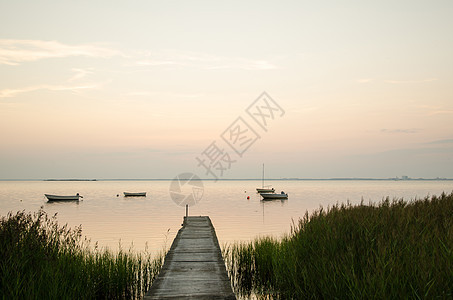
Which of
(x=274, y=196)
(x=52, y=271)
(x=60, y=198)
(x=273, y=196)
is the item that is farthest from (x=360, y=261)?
(x=60, y=198)

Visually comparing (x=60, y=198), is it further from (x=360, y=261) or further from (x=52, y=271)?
(x=360, y=261)

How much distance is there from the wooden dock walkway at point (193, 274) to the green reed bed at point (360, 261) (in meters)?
1.62

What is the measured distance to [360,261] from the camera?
579 cm

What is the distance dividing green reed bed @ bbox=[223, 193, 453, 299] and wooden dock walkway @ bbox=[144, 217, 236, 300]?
5.32 ft

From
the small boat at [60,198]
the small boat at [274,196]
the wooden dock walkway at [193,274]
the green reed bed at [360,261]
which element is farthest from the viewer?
the small boat at [274,196]

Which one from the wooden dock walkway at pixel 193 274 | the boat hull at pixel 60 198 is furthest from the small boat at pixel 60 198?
the wooden dock walkway at pixel 193 274

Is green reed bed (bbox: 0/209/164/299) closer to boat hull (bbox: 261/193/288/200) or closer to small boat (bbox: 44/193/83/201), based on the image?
boat hull (bbox: 261/193/288/200)

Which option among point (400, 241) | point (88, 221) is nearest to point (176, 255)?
point (400, 241)

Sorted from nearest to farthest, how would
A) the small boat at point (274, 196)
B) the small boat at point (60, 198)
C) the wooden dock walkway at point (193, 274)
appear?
the wooden dock walkway at point (193, 274), the small boat at point (60, 198), the small boat at point (274, 196)

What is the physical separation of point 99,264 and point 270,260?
5.90 m

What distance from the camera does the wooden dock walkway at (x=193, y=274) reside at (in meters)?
6.23

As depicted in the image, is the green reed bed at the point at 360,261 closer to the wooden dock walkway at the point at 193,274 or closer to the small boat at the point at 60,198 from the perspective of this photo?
the wooden dock walkway at the point at 193,274

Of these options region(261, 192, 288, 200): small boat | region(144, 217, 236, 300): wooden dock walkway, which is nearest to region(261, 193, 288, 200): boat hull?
region(261, 192, 288, 200): small boat

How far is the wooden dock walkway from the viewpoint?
6227 mm
